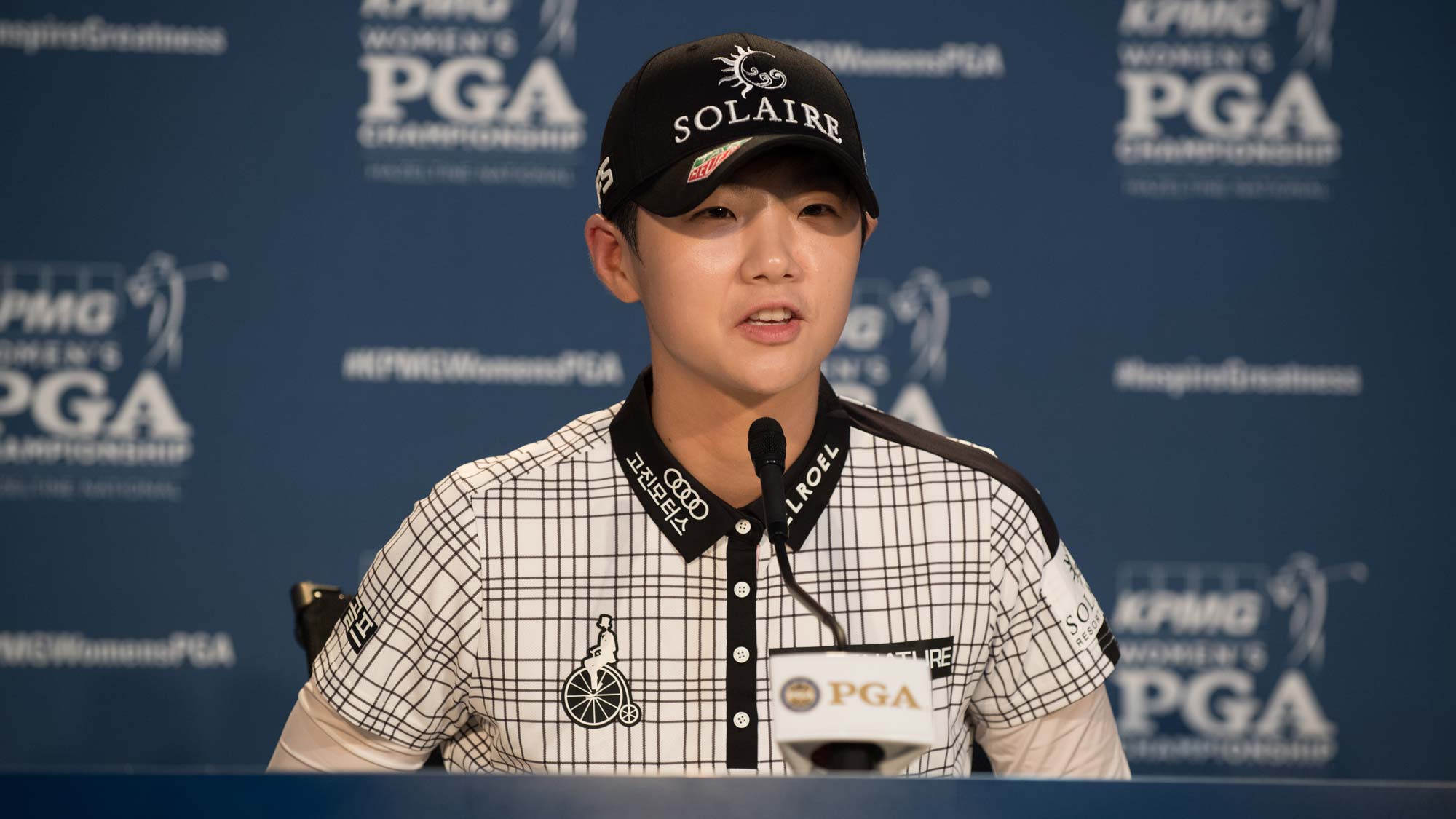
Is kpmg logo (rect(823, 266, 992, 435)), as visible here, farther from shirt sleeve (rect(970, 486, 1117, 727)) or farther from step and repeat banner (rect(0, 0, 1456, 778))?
shirt sleeve (rect(970, 486, 1117, 727))

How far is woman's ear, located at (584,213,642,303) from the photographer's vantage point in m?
1.21

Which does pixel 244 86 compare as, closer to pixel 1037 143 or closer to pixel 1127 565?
pixel 1037 143

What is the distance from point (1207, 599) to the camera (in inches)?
106

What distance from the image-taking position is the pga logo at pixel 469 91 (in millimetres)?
2652

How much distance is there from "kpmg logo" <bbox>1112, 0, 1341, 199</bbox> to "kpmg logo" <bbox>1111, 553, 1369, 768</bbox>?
2.56ft

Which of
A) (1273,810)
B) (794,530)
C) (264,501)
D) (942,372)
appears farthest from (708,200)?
(264,501)

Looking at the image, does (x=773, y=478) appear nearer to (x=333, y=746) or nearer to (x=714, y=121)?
(x=714, y=121)

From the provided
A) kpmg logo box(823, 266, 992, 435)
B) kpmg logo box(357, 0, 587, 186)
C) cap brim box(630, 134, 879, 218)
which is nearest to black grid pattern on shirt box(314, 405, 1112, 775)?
cap brim box(630, 134, 879, 218)

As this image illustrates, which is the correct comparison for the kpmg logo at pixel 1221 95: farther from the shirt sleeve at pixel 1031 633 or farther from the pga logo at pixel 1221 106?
the shirt sleeve at pixel 1031 633

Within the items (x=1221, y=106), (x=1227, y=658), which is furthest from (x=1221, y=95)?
(x=1227, y=658)

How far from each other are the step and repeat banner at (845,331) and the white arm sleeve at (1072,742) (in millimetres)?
1484

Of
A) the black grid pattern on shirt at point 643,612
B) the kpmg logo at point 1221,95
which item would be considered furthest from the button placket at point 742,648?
the kpmg logo at point 1221,95

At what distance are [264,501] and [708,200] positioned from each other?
6.01 feet

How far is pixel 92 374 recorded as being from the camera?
2625 millimetres
